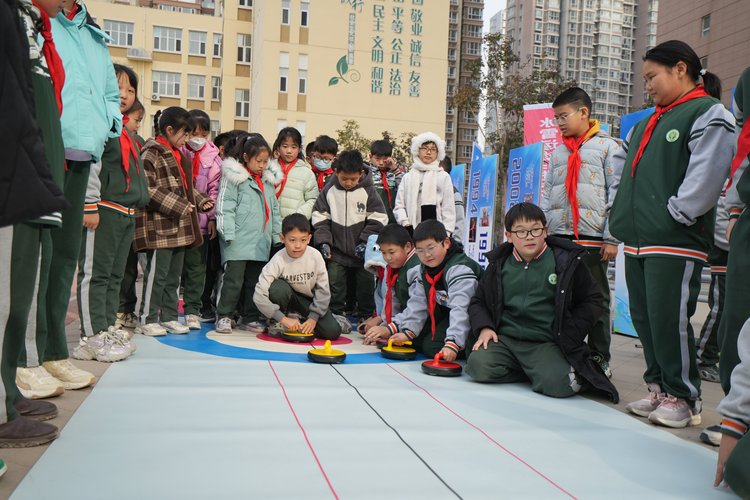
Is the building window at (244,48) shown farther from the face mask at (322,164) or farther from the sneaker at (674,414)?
the sneaker at (674,414)

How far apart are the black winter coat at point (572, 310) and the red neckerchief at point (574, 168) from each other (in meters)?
0.42

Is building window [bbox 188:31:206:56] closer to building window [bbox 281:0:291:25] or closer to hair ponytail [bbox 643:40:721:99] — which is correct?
building window [bbox 281:0:291:25]

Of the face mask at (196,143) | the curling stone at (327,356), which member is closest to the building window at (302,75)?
the face mask at (196,143)

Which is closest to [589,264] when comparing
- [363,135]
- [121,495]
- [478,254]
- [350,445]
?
[350,445]

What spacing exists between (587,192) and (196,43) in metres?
33.1

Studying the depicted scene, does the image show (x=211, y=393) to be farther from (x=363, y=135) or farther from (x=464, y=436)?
(x=363, y=135)

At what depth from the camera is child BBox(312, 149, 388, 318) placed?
5425 mm

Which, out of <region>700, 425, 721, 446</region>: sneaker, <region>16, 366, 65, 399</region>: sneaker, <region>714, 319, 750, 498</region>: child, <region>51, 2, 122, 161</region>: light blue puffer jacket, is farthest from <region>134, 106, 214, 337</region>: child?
<region>714, 319, 750, 498</region>: child

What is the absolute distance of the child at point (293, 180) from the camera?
5.49 metres

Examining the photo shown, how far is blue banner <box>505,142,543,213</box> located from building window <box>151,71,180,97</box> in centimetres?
2905

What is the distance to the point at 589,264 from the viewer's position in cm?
391

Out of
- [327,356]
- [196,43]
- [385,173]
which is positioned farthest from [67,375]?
[196,43]

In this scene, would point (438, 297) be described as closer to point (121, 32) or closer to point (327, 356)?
point (327, 356)

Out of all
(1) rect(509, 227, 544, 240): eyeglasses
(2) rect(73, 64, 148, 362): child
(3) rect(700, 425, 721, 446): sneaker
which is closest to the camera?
(3) rect(700, 425, 721, 446): sneaker
